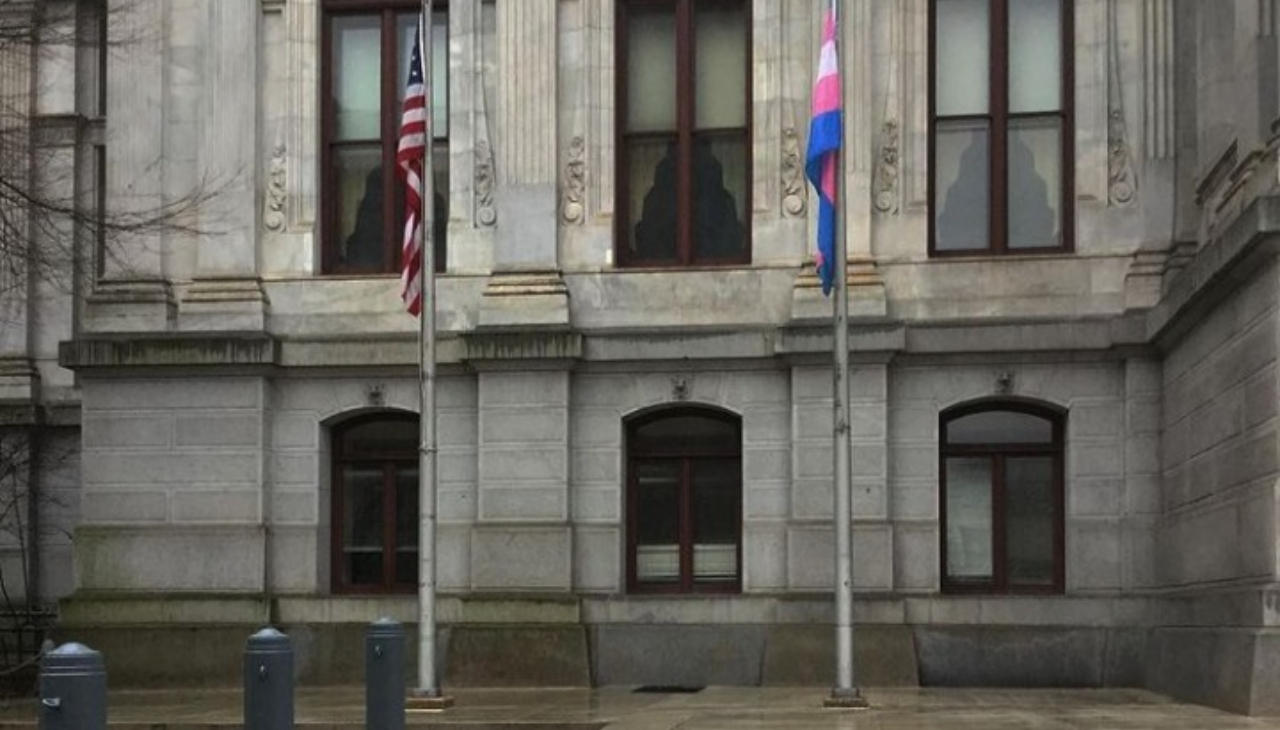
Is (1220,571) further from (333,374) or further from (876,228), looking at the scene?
(333,374)

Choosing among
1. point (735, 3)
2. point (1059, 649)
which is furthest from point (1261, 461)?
point (735, 3)

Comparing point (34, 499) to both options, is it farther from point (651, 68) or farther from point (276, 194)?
point (651, 68)

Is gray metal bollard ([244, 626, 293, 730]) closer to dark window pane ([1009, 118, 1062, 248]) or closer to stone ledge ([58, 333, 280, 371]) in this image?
stone ledge ([58, 333, 280, 371])

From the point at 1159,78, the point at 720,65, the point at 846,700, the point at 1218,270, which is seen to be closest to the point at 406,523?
the point at 720,65

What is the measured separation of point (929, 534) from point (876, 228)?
4.06 meters

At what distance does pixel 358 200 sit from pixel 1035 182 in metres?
9.26

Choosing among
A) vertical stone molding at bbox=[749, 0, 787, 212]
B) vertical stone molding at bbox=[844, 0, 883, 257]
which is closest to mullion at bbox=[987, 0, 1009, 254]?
vertical stone molding at bbox=[844, 0, 883, 257]

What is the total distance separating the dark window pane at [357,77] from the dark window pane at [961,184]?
7785 mm

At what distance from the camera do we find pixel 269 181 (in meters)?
27.0

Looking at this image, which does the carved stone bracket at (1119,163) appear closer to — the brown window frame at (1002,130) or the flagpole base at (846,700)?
the brown window frame at (1002,130)

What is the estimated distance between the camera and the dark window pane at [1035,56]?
84.6 feet

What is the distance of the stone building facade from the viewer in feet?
82.1

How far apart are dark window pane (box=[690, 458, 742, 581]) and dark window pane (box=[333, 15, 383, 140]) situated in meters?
6.64

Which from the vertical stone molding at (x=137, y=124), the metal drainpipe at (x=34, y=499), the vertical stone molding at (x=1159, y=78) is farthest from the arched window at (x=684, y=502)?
the metal drainpipe at (x=34, y=499)
